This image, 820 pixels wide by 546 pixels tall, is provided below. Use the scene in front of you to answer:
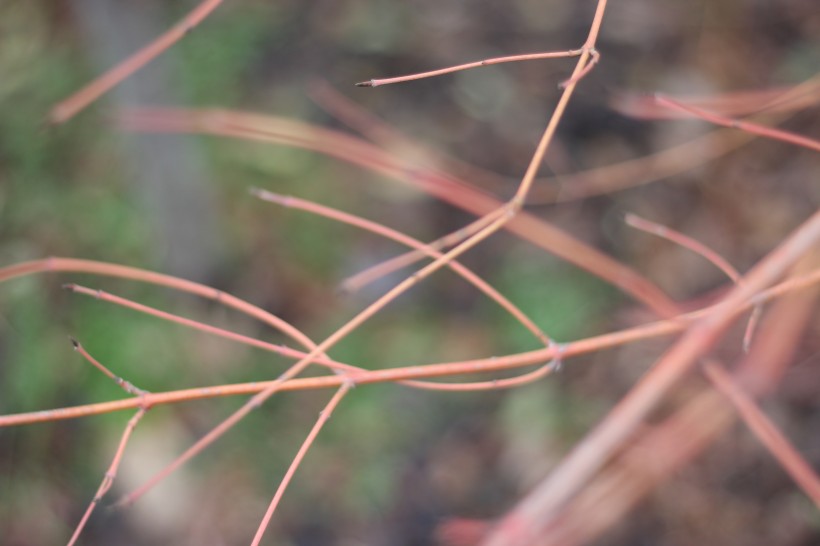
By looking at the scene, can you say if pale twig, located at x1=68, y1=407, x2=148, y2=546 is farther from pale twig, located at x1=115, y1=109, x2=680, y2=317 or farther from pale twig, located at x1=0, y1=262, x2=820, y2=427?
pale twig, located at x1=115, y1=109, x2=680, y2=317

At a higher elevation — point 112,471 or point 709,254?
point 709,254

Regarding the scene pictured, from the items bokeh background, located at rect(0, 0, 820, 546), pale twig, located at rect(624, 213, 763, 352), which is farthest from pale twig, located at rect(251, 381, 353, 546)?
bokeh background, located at rect(0, 0, 820, 546)

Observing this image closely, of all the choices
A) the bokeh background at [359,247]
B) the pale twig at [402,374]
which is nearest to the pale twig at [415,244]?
the pale twig at [402,374]

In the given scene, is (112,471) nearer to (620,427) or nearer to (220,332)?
(220,332)

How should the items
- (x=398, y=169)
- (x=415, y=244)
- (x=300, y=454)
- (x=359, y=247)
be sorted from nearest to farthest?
(x=300, y=454), (x=415, y=244), (x=398, y=169), (x=359, y=247)

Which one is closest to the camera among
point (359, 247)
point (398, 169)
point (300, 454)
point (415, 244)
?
point (300, 454)

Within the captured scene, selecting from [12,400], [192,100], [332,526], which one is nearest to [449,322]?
[332,526]

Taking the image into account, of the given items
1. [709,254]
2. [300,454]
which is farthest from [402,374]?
[709,254]

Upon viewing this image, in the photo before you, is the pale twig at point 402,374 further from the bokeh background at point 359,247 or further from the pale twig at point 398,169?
the bokeh background at point 359,247
